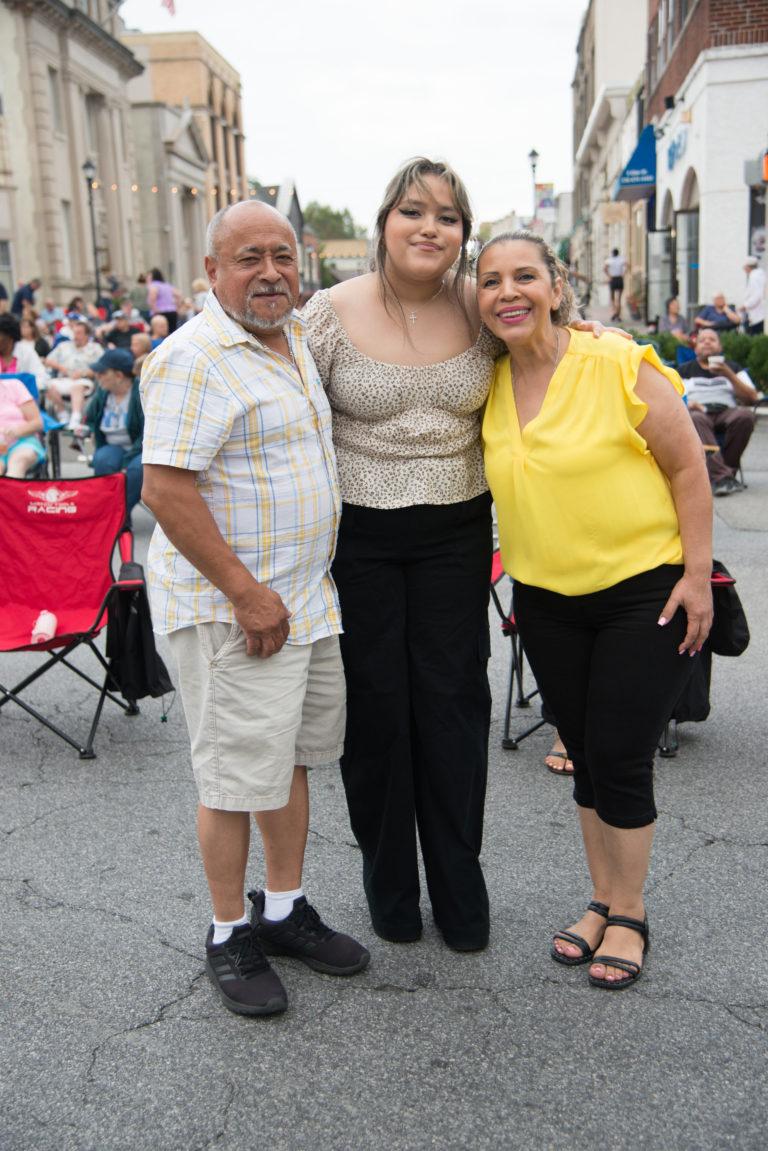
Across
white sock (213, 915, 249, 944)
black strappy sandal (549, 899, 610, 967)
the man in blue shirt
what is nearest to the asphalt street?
black strappy sandal (549, 899, 610, 967)

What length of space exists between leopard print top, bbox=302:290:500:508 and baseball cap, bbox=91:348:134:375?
6.12 m

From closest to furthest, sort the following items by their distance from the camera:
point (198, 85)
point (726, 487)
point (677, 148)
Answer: point (726, 487) < point (677, 148) < point (198, 85)

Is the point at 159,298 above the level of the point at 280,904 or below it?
above

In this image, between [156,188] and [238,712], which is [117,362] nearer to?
[238,712]

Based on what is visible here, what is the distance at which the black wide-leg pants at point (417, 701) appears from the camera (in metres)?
2.94

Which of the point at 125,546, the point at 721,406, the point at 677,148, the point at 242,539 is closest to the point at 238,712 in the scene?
the point at 242,539

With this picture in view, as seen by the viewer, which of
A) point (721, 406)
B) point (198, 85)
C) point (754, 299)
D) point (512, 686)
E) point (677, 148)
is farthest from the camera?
point (198, 85)

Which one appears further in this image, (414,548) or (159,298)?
(159,298)

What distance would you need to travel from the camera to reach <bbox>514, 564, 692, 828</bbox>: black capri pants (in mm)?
2770

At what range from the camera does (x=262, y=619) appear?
8.58ft

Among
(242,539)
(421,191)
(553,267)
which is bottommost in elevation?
(242,539)

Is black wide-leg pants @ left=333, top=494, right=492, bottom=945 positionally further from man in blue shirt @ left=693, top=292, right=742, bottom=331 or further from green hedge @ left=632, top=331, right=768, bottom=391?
man in blue shirt @ left=693, top=292, right=742, bottom=331

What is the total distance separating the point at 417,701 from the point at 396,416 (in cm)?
79

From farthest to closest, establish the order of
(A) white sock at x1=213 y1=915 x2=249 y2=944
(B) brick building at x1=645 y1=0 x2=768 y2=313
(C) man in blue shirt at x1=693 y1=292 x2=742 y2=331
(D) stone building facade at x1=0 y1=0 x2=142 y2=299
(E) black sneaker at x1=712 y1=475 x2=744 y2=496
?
(D) stone building facade at x1=0 y1=0 x2=142 y2=299, (B) brick building at x1=645 y1=0 x2=768 y2=313, (C) man in blue shirt at x1=693 y1=292 x2=742 y2=331, (E) black sneaker at x1=712 y1=475 x2=744 y2=496, (A) white sock at x1=213 y1=915 x2=249 y2=944
